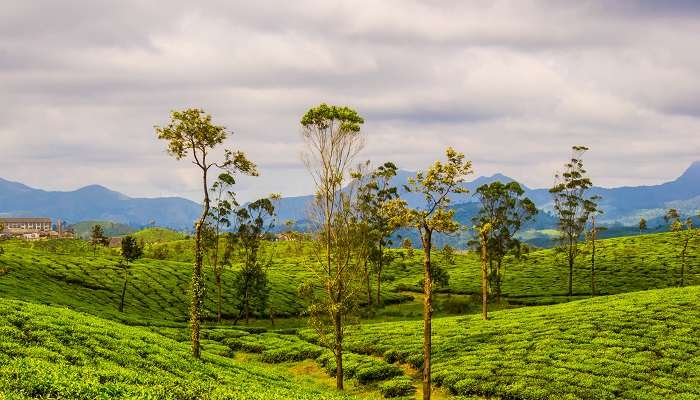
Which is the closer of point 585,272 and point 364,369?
point 364,369

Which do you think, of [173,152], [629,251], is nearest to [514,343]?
[173,152]

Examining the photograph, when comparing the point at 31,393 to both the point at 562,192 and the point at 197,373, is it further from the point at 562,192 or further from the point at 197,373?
the point at 562,192

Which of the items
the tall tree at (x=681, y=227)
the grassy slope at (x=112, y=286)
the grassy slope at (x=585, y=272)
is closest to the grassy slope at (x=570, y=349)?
the grassy slope at (x=585, y=272)

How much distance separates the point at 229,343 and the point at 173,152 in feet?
107

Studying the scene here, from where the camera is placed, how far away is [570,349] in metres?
48.5

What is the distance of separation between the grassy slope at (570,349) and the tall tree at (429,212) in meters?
7.55

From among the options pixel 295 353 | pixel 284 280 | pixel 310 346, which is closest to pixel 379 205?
pixel 284 280

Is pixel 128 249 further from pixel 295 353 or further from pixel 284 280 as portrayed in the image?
pixel 295 353

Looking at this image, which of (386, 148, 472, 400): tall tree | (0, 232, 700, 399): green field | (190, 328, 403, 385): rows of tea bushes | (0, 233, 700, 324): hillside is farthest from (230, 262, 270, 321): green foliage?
(386, 148, 472, 400): tall tree

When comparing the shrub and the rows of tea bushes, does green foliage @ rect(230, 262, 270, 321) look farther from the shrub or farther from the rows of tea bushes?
the shrub

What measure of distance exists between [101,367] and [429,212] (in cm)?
2311

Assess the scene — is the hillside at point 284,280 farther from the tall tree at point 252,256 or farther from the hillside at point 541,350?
the hillside at point 541,350

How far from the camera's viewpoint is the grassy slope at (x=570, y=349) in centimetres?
3972

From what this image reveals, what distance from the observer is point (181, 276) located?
109 metres
